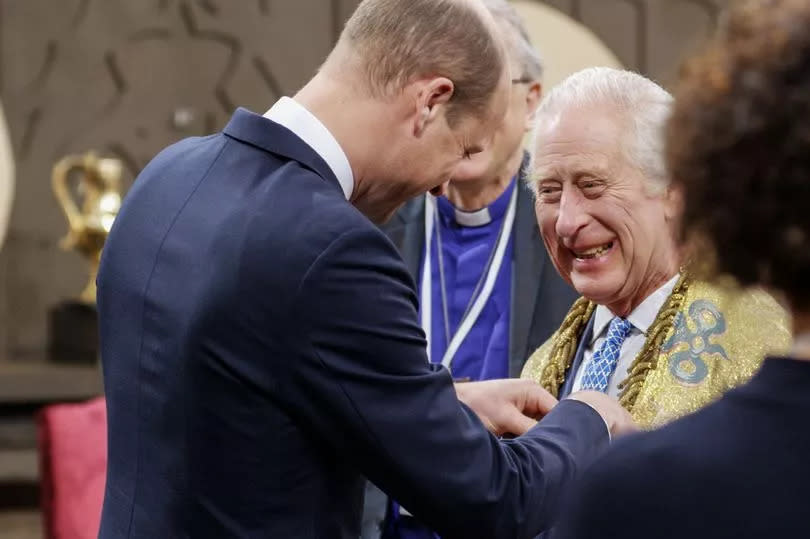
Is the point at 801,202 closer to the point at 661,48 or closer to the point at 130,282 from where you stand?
the point at 130,282

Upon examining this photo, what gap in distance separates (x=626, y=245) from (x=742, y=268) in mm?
1075

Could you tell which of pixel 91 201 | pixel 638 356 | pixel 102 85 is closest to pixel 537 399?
pixel 638 356

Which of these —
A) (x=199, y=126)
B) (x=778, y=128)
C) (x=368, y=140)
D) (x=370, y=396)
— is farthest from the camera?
(x=199, y=126)

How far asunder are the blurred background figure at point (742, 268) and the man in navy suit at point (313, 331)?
68 cm

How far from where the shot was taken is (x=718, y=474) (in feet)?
3.20

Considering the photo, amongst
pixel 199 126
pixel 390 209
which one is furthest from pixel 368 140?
pixel 199 126

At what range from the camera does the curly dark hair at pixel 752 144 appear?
0.94 metres

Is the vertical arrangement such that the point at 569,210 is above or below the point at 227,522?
above

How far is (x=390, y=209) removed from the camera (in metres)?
1.94

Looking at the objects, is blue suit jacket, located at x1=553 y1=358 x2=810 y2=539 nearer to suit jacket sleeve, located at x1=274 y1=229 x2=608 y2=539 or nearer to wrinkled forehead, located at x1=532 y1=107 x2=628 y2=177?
suit jacket sleeve, located at x1=274 y1=229 x2=608 y2=539

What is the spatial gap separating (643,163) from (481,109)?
1.06 feet

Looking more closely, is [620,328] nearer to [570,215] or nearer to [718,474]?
[570,215]

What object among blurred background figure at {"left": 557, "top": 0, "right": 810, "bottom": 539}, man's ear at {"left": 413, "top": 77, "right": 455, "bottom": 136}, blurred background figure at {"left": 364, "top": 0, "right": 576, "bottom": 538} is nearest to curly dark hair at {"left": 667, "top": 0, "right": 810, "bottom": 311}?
blurred background figure at {"left": 557, "top": 0, "right": 810, "bottom": 539}

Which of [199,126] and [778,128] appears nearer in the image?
[778,128]
